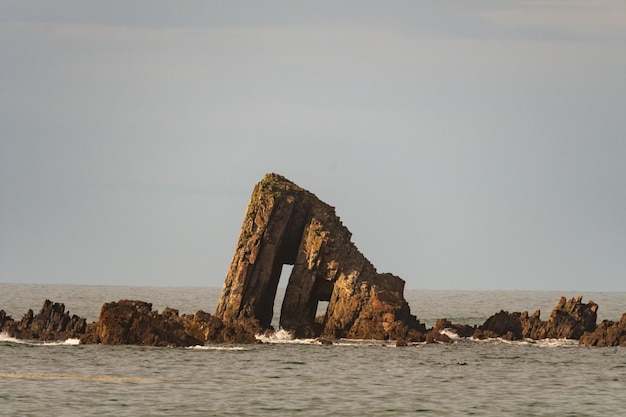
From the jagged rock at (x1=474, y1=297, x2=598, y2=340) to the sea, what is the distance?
5759 mm

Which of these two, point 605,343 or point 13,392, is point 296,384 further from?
point 605,343

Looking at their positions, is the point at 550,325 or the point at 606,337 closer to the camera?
the point at 606,337

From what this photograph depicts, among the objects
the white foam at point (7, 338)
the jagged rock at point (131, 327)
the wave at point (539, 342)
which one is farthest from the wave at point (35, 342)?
the wave at point (539, 342)

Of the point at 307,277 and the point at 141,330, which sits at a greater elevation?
the point at 307,277

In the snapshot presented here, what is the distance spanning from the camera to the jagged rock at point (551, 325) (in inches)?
2960

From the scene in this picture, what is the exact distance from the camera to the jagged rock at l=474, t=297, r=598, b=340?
75.2 metres

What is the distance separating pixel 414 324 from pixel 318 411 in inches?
1215

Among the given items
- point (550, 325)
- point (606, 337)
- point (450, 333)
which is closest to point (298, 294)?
point (450, 333)

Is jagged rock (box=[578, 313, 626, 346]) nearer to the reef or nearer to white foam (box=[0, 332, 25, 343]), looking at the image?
the reef

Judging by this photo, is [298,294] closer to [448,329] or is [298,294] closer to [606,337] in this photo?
[448,329]

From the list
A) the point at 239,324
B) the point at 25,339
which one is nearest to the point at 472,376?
the point at 239,324

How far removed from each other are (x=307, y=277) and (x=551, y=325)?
50.8 ft

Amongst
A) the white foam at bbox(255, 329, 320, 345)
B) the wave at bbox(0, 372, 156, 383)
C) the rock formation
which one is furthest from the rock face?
the wave at bbox(0, 372, 156, 383)

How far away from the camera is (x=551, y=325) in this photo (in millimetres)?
75625
